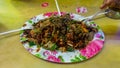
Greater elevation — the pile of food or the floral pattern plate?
the pile of food

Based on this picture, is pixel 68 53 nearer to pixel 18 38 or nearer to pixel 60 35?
pixel 60 35

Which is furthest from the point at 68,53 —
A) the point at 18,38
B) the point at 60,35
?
the point at 18,38

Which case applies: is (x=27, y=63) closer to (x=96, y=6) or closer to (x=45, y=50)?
(x=45, y=50)

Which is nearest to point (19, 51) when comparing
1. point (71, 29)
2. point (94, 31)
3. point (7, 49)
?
point (7, 49)

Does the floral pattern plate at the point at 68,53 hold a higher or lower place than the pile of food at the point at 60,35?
lower
